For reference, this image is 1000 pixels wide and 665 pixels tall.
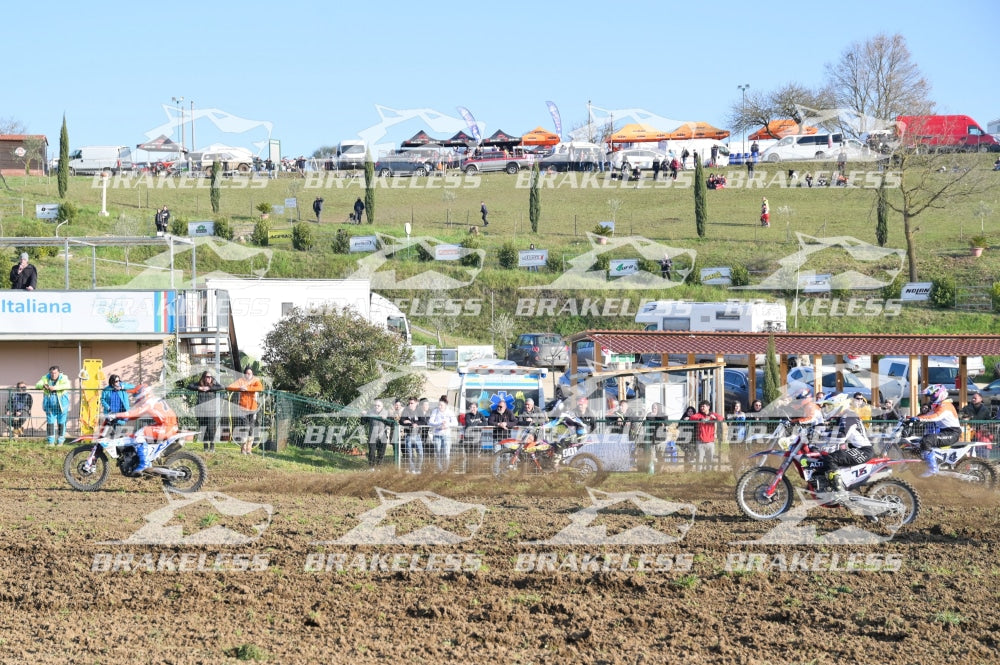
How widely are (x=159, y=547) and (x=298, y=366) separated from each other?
Answer: 39.8 feet

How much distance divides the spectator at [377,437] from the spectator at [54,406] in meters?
5.57

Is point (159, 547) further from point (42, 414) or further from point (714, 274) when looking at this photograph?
point (714, 274)

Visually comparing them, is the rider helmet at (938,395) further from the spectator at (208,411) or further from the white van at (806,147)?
the white van at (806,147)

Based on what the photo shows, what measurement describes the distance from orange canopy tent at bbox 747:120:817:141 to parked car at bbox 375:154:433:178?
77.5 ft

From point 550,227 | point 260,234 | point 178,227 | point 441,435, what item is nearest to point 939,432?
point 441,435

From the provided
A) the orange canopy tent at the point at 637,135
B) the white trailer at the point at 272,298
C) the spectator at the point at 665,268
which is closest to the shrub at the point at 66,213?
the white trailer at the point at 272,298

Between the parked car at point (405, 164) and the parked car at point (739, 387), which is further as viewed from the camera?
the parked car at point (405, 164)

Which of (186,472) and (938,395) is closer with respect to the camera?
(186,472)

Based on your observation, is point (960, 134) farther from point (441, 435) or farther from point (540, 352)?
point (441, 435)

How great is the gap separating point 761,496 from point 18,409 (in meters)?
13.9

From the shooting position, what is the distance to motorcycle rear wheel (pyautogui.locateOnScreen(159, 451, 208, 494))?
48.0 ft

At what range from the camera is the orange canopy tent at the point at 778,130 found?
227 ft

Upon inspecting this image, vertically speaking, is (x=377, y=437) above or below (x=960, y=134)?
below

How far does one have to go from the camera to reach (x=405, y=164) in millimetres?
60781
